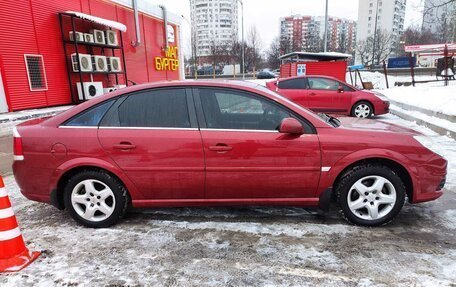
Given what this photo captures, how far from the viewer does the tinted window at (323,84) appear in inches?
403

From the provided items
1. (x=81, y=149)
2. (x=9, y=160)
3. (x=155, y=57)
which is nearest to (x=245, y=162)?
(x=81, y=149)

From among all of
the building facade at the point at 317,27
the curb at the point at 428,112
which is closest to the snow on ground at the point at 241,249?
the curb at the point at 428,112

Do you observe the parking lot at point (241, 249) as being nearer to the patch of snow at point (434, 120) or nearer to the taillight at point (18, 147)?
the taillight at point (18, 147)

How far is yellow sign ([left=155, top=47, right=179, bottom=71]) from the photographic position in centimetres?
2279

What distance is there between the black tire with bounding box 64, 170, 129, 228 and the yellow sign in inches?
787

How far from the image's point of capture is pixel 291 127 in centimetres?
328

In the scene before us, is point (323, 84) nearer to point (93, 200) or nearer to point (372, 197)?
point (372, 197)

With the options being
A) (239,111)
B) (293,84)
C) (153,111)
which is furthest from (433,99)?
(153,111)

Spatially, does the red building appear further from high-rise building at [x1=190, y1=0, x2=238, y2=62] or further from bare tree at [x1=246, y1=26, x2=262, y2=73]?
high-rise building at [x1=190, y1=0, x2=238, y2=62]

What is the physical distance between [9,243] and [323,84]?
9231mm

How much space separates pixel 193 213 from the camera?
3986 millimetres

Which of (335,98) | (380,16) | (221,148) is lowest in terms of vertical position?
(335,98)

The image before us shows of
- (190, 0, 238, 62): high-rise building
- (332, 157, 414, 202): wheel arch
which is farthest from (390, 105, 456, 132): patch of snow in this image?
(190, 0, 238, 62): high-rise building

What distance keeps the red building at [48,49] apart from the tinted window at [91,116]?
430 inches
